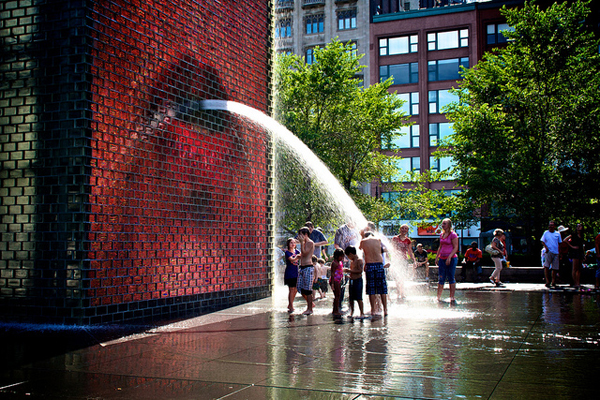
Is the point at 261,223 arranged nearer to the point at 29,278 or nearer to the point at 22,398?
the point at 29,278

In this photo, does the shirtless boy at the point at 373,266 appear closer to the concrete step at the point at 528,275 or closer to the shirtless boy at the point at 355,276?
the shirtless boy at the point at 355,276

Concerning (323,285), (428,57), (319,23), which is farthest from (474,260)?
(319,23)

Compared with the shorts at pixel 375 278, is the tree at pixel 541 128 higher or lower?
higher

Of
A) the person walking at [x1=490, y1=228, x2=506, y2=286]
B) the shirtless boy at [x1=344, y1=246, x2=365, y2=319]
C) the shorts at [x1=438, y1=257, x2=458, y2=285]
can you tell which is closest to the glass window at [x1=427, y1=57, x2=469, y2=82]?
the person walking at [x1=490, y1=228, x2=506, y2=286]

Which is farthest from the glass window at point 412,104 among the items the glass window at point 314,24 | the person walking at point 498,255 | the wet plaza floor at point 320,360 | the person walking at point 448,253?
the wet plaza floor at point 320,360

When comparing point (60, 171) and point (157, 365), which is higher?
point (60, 171)

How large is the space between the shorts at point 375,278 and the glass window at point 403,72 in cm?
4412

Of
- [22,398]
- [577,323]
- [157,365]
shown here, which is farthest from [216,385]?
[577,323]

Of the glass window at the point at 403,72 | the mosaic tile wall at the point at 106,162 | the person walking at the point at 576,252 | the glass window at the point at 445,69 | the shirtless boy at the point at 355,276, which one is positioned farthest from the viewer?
the glass window at the point at 403,72

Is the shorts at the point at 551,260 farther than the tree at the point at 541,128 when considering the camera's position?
No

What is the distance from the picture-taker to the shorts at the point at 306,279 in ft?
34.5

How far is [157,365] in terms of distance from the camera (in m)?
5.75

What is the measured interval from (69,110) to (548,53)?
25.1m

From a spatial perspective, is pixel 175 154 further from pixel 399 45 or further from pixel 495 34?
pixel 399 45
